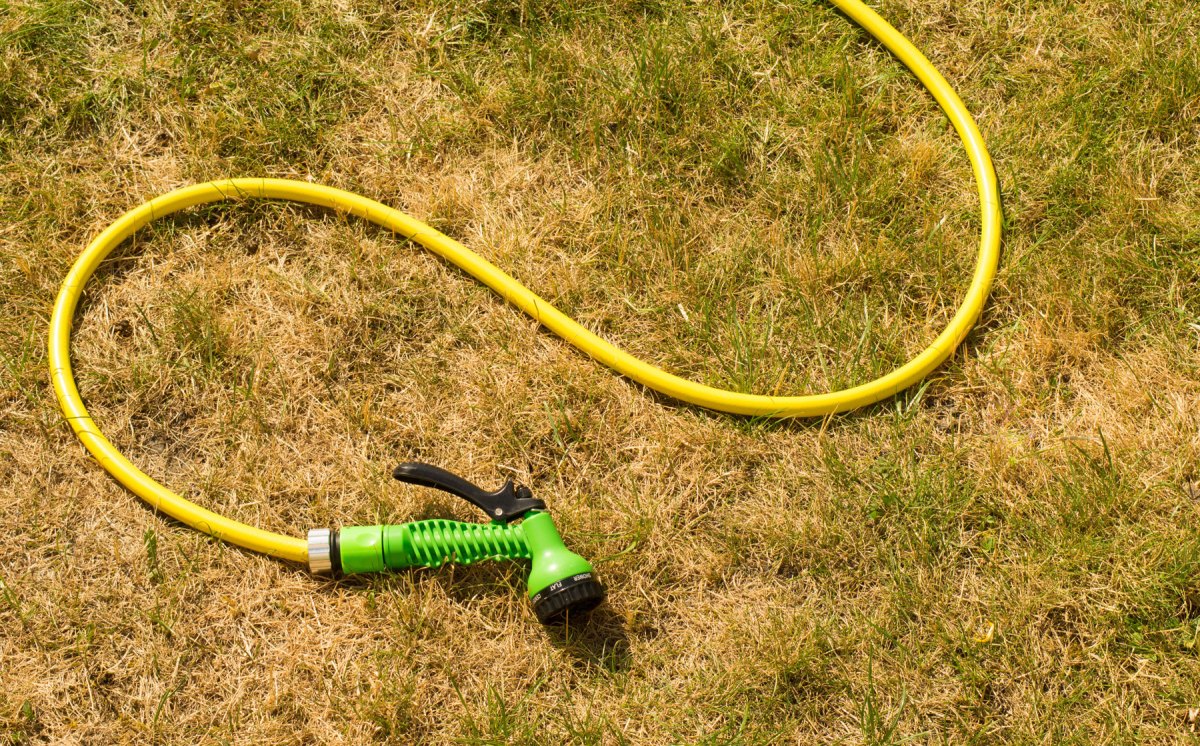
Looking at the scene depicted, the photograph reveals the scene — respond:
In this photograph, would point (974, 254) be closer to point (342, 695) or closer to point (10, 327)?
point (342, 695)

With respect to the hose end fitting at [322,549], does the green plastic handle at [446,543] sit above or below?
above

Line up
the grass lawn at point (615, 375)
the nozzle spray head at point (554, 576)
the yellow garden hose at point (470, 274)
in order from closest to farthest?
the nozzle spray head at point (554, 576)
the grass lawn at point (615, 375)
the yellow garden hose at point (470, 274)

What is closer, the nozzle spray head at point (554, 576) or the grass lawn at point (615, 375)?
the nozzle spray head at point (554, 576)

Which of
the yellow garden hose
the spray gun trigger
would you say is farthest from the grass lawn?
the spray gun trigger

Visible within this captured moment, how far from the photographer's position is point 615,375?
324 centimetres

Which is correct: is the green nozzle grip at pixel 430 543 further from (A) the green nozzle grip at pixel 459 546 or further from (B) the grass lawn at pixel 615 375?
(B) the grass lawn at pixel 615 375

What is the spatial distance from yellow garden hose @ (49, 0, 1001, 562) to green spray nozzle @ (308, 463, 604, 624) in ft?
0.48

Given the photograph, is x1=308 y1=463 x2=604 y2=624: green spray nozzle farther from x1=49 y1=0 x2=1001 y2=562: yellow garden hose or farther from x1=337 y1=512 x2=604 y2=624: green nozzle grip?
x1=49 y1=0 x2=1001 y2=562: yellow garden hose

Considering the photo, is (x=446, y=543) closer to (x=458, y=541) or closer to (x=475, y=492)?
(x=458, y=541)

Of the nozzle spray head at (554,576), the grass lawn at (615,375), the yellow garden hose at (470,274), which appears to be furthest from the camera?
the yellow garden hose at (470,274)

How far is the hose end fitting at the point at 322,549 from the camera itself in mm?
2893

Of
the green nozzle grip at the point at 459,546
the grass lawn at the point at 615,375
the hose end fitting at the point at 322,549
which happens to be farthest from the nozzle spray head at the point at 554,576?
the hose end fitting at the point at 322,549

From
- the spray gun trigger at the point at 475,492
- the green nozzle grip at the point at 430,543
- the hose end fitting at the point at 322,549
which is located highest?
the spray gun trigger at the point at 475,492

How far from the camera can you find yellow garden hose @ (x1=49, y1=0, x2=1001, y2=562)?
303cm
